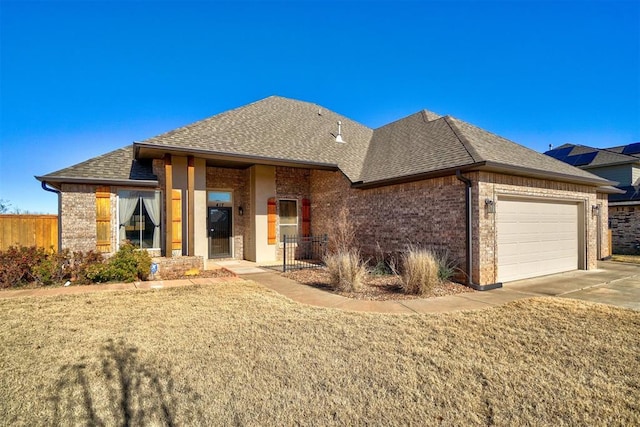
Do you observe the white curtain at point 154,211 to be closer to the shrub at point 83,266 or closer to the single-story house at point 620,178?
the shrub at point 83,266

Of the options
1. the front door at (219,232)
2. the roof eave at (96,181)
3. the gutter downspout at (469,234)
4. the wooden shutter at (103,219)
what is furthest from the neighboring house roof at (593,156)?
the wooden shutter at (103,219)

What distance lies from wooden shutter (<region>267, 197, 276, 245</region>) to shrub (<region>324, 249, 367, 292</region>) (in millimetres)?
5258

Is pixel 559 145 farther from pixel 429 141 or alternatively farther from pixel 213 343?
pixel 213 343

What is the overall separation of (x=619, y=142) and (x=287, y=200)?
2555cm

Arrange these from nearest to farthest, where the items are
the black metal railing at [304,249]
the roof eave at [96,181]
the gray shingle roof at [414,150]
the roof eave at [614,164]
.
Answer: the gray shingle roof at [414,150] → the roof eave at [96,181] → the black metal railing at [304,249] → the roof eave at [614,164]

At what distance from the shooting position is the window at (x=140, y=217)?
11070mm

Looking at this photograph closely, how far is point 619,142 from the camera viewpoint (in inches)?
921

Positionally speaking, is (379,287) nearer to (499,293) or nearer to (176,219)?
(499,293)

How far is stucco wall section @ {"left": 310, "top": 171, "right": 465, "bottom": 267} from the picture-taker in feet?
28.0

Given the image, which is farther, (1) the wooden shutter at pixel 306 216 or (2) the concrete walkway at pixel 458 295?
(1) the wooden shutter at pixel 306 216

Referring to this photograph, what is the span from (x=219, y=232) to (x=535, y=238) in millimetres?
Result: 11041

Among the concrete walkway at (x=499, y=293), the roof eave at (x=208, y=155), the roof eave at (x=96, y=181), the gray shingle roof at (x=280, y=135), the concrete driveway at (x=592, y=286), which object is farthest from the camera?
the gray shingle roof at (x=280, y=135)

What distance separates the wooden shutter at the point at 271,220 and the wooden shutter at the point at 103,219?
539 centimetres

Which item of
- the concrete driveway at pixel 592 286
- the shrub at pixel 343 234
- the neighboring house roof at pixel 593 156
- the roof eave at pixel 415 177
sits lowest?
the concrete driveway at pixel 592 286
